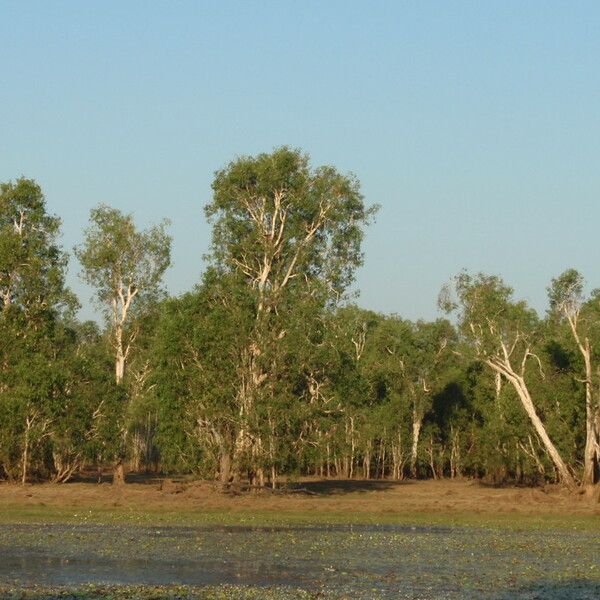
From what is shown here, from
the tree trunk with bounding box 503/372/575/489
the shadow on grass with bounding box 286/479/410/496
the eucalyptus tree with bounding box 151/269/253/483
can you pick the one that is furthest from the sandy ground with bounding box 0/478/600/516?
the eucalyptus tree with bounding box 151/269/253/483

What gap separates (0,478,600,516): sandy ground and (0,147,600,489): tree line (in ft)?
6.59

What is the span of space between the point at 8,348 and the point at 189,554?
38.3m

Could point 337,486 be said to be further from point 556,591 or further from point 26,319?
point 556,591

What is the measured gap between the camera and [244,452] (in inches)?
2576

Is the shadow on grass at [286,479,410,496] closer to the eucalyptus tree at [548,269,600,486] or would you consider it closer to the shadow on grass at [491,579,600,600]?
the eucalyptus tree at [548,269,600,486]

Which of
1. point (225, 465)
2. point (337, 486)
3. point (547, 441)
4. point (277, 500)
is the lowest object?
point (277, 500)

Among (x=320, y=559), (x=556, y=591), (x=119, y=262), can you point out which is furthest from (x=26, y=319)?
(x=556, y=591)

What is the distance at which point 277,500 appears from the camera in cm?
6209

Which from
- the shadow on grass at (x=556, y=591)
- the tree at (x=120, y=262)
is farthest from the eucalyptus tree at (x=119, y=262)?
the shadow on grass at (x=556, y=591)

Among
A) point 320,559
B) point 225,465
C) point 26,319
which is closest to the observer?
point 320,559

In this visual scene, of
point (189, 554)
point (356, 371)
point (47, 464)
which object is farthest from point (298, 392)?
point (189, 554)

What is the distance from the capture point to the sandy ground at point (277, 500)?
196ft

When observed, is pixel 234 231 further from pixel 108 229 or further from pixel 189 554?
pixel 189 554

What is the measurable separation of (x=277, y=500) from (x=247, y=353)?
8.66 m
